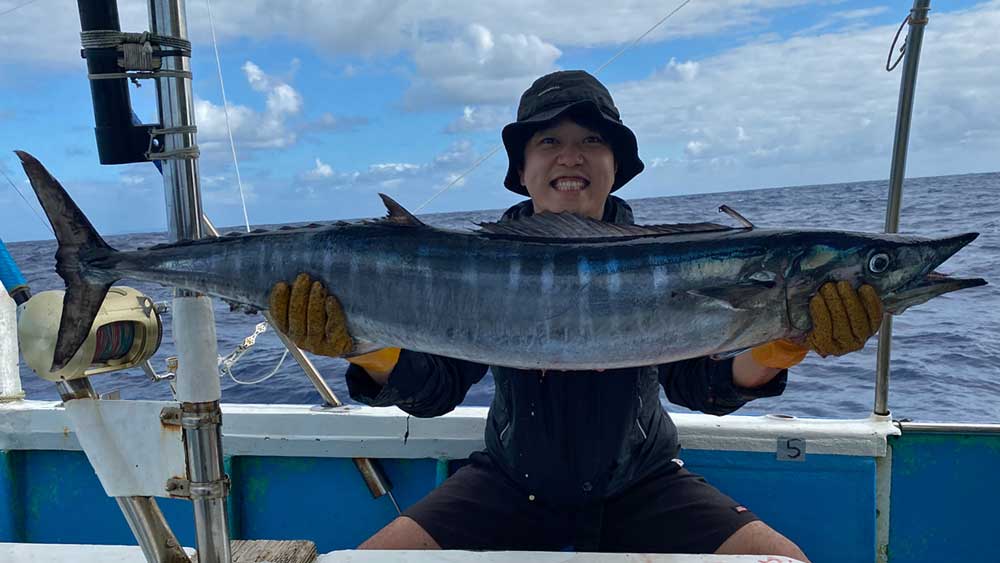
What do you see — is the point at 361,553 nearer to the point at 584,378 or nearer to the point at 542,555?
the point at 542,555

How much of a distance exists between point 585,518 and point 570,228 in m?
1.18

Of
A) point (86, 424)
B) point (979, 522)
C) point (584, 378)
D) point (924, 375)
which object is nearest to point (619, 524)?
point (584, 378)

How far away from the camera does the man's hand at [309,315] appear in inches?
88.7

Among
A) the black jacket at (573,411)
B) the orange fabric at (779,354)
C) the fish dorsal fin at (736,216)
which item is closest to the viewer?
the fish dorsal fin at (736,216)

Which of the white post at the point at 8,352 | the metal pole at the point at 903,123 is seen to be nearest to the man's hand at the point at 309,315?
the metal pole at the point at 903,123

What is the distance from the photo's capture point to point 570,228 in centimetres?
238

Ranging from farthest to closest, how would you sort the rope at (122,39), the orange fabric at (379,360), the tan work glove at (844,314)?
1. the orange fabric at (379,360)
2. the tan work glove at (844,314)
3. the rope at (122,39)

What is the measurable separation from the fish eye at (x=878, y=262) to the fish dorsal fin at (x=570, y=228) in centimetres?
44

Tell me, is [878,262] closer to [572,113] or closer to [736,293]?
[736,293]

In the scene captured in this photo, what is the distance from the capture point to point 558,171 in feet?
10.3

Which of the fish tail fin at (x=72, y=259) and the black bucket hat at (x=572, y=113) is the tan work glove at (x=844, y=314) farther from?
the fish tail fin at (x=72, y=259)

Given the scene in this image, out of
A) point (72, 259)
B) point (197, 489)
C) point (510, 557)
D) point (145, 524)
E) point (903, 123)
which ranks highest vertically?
point (903, 123)

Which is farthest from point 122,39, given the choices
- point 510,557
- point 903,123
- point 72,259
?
point 903,123

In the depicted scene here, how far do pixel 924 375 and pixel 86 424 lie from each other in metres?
7.47
